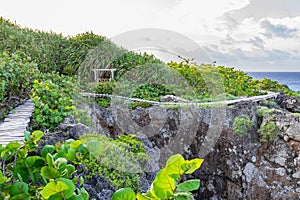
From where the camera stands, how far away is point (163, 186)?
53cm

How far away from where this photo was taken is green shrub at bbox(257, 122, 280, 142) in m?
5.22

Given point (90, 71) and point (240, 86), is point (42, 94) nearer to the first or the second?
point (90, 71)

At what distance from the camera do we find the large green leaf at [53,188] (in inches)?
20.7

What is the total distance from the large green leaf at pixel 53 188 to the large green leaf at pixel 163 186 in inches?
6.4

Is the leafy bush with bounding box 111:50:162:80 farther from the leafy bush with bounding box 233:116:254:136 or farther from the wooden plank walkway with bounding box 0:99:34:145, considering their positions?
the wooden plank walkway with bounding box 0:99:34:145

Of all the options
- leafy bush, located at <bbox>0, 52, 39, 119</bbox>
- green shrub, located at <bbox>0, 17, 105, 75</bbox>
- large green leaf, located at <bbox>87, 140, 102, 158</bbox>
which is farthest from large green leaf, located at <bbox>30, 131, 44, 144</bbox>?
green shrub, located at <bbox>0, 17, 105, 75</bbox>

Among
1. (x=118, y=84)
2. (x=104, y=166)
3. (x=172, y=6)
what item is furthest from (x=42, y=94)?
(x=172, y=6)

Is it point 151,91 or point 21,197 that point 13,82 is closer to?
point 151,91

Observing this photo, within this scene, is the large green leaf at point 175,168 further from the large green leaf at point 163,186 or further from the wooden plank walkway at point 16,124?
the wooden plank walkway at point 16,124

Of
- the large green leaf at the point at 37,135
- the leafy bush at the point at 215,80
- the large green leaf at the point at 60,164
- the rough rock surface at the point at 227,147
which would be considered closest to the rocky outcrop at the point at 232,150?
the rough rock surface at the point at 227,147

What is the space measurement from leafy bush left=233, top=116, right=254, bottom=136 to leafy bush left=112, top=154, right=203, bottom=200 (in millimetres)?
5106

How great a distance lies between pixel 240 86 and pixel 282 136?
357 centimetres

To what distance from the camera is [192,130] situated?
223 inches

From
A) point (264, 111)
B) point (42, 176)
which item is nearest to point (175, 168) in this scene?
point (42, 176)
